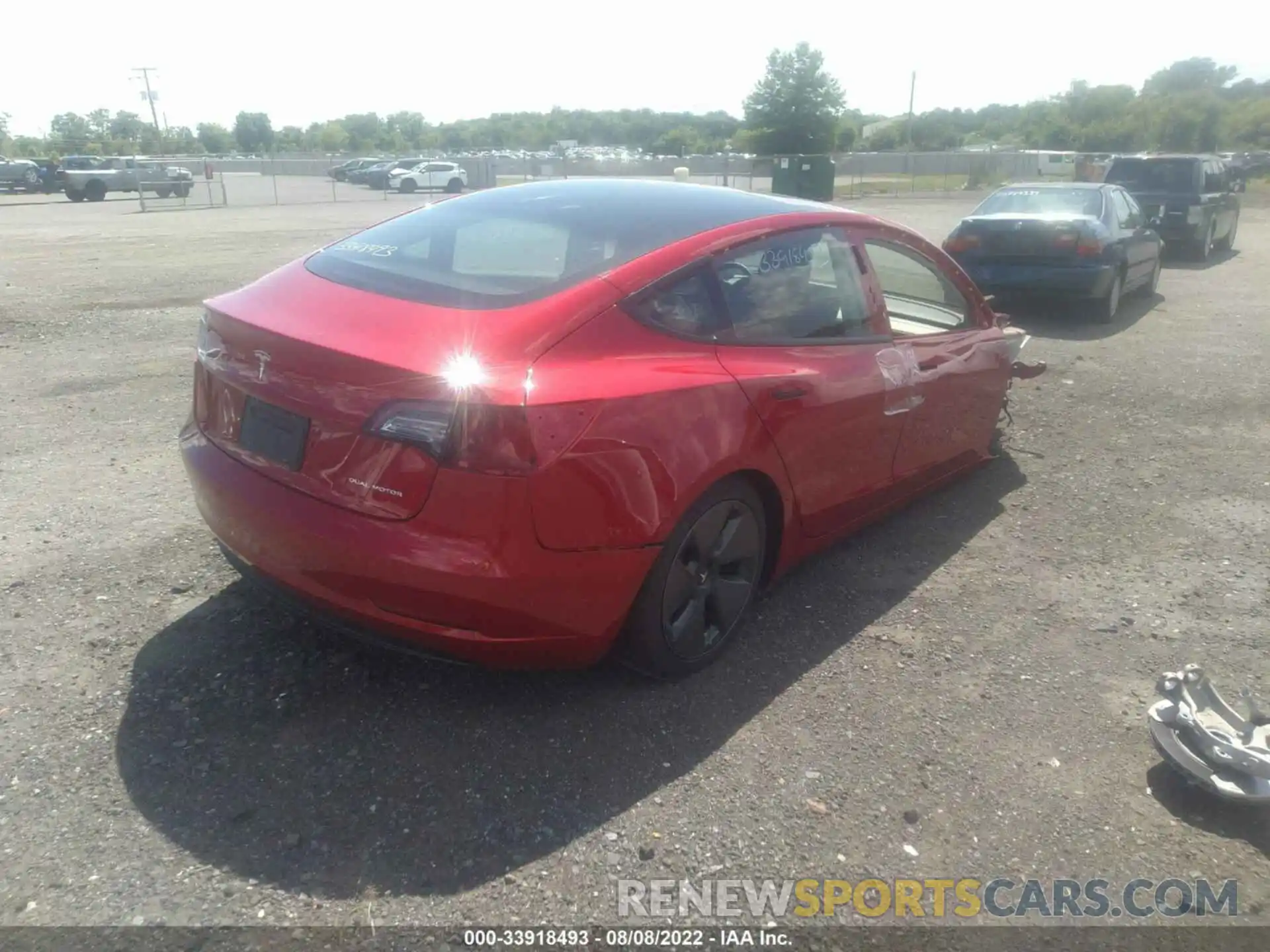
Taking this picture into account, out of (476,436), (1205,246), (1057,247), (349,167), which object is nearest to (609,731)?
(476,436)

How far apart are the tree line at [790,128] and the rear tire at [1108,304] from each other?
57.6 metres

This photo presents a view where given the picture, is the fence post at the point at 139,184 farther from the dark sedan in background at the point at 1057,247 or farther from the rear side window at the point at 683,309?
the rear side window at the point at 683,309

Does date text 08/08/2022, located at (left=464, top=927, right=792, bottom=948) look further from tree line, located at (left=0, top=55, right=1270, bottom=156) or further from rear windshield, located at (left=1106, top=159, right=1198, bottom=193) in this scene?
tree line, located at (left=0, top=55, right=1270, bottom=156)

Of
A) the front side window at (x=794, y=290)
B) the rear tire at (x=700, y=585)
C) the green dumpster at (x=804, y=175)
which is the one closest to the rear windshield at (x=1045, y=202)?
the front side window at (x=794, y=290)

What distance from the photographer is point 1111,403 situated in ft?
24.0

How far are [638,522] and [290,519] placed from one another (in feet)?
3.36

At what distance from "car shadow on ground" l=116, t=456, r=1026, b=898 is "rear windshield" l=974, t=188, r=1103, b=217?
819 cm

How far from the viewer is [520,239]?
372 cm

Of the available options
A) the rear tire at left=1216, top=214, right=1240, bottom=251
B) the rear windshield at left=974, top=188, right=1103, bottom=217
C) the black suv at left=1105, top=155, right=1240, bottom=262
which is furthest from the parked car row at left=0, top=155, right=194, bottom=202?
the rear tire at left=1216, top=214, right=1240, bottom=251

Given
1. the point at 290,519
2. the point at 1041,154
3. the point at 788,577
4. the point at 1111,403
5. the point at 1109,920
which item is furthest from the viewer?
the point at 1041,154

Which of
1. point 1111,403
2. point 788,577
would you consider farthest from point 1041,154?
point 788,577

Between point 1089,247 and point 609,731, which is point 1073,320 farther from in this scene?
point 609,731

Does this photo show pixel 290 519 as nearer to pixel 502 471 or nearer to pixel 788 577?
pixel 502 471

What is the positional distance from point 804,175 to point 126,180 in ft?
80.4
